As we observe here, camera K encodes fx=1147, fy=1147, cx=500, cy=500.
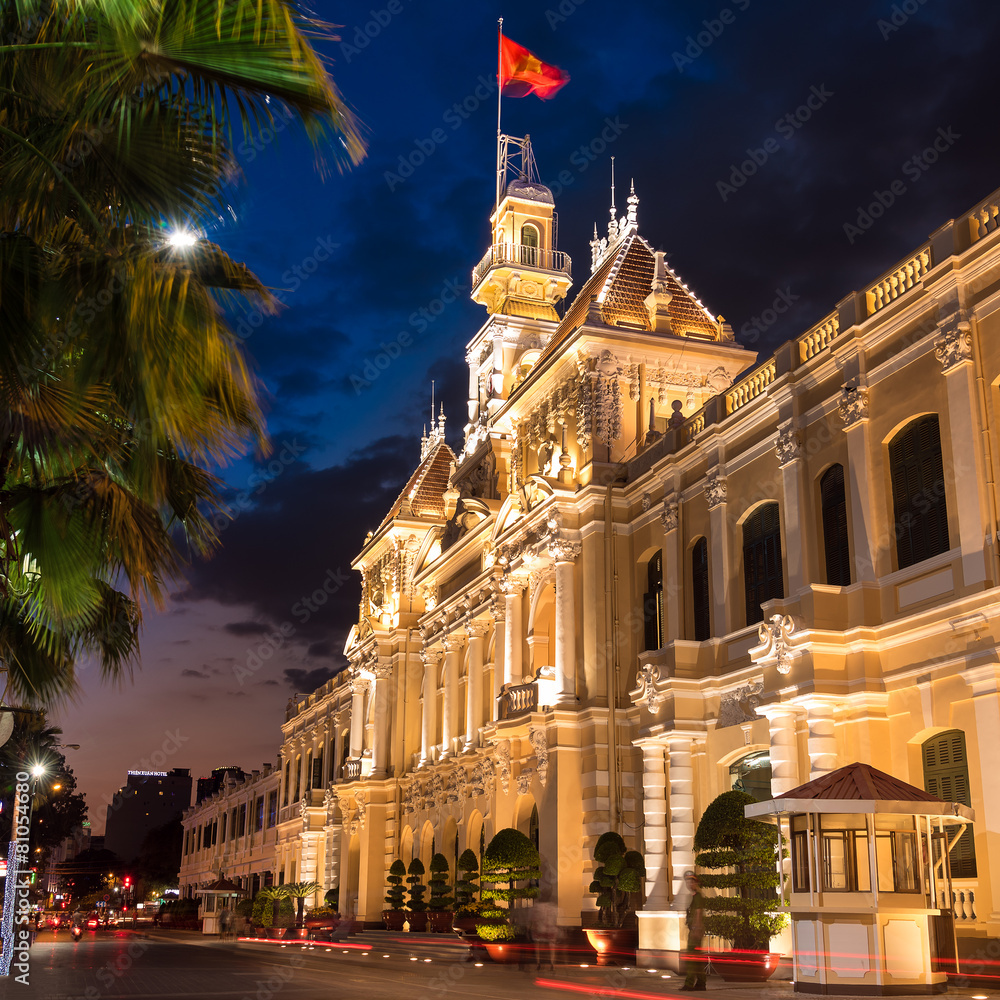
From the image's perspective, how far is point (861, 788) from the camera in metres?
15.7

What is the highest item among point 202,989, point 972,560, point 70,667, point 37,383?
point 972,560

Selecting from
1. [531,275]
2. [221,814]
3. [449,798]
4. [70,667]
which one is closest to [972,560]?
[70,667]

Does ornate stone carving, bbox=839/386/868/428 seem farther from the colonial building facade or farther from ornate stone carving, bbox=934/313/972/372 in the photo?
ornate stone carving, bbox=934/313/972/372

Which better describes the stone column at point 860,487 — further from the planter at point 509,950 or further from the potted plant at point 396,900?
the potted plant at point 396,900

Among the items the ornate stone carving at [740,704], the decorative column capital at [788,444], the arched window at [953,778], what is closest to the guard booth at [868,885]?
the arched window at [953,778]

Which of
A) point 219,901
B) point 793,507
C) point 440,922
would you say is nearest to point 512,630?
point 440,922

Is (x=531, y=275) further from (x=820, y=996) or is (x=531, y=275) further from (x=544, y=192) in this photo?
(x=820, y=996)

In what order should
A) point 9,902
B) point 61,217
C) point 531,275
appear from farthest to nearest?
1. point 531,275
2. point 9,902
3. point 61,217

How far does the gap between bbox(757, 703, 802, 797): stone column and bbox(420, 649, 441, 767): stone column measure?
81.0 ft

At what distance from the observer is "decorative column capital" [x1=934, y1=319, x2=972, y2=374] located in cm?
1872

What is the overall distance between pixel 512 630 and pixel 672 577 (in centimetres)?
786

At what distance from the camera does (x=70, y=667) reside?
1030cm

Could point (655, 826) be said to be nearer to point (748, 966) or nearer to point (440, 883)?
point (748, 966)

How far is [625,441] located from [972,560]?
14.9 meters
